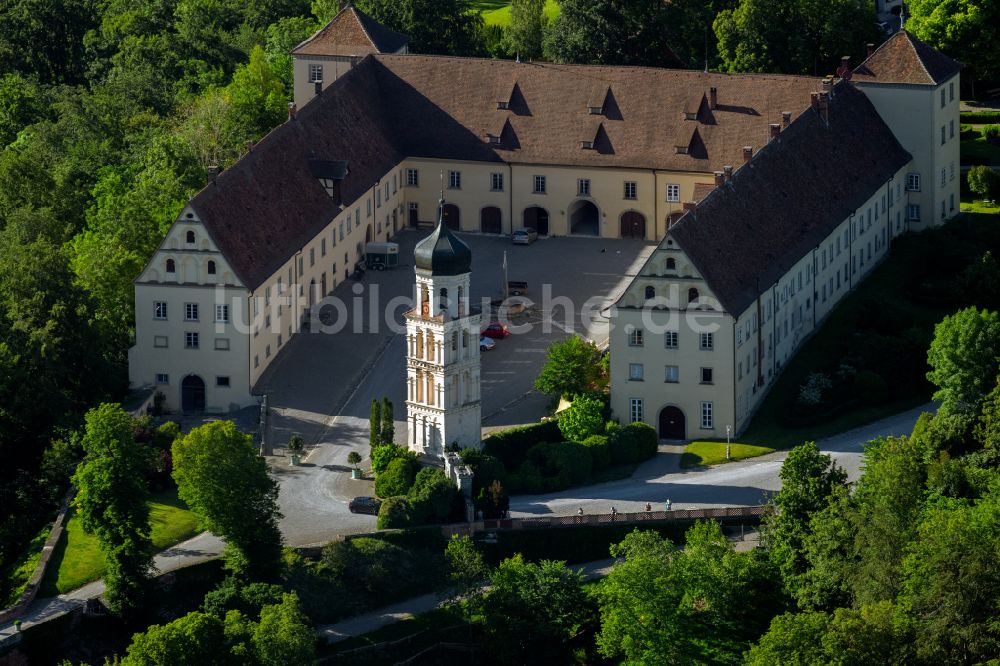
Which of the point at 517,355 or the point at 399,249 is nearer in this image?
the point at 517,355

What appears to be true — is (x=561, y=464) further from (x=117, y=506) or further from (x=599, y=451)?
(x=117, y=506)

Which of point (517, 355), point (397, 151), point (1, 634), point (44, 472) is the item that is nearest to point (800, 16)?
point (397, 151)

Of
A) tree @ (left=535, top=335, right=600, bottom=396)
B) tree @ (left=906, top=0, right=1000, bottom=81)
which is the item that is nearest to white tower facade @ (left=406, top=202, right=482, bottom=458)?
tree @ (left=535, top=335, right=600, bottom=396)

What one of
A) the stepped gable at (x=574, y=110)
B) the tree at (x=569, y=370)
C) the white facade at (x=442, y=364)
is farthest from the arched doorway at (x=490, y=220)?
the white facade at (x=442, y=364)

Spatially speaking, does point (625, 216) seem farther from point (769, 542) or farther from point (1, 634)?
point (1, 634)

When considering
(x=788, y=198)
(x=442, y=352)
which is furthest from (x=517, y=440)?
(x=788, y=198)

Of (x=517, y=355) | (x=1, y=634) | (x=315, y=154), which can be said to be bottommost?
(x=1, y=634)

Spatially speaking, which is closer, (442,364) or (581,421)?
(442,364)
